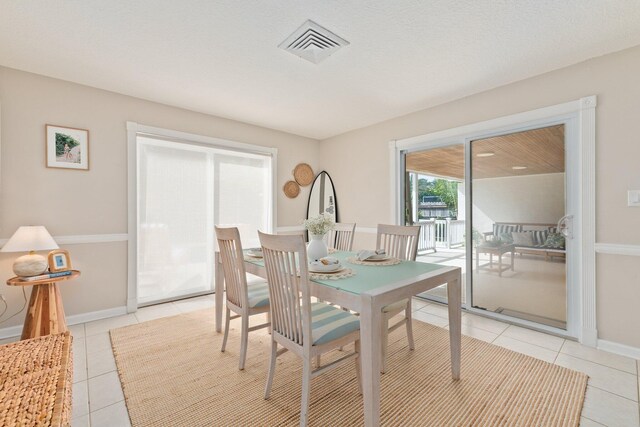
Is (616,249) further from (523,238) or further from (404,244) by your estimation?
(404,244)

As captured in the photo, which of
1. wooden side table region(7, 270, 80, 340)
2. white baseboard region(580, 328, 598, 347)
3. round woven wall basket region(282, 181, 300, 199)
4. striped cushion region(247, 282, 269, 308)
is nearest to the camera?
striped cushion region(247, 282, 269, 308)

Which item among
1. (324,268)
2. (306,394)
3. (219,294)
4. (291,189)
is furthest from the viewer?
(291,189)

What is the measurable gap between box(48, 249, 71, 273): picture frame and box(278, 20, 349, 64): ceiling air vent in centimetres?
269

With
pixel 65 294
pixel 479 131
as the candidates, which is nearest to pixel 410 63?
pixel 479 131

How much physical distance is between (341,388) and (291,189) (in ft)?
11.0

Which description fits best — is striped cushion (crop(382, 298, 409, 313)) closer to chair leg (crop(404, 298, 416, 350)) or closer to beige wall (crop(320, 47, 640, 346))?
chair leg (crop(404, 298, 416, 350))

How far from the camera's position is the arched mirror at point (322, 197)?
16.1 feet

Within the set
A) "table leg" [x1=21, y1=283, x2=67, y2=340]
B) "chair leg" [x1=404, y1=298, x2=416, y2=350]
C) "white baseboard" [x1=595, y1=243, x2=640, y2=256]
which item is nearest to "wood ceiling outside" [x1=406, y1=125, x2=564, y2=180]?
"white baseboard" [x1=595, y1=243, x2=640, y2=256]

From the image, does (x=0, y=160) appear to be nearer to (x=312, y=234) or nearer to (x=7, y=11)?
(x=7, y=11)

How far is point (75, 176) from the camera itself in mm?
2973

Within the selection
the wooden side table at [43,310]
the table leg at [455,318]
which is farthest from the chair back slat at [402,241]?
the wooden side table at [43,310]

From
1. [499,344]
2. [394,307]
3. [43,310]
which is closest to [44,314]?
[43,310]

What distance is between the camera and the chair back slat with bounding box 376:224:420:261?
2.54m

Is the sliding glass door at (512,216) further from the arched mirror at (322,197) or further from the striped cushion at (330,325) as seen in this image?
the striped cushion at (330,325)
